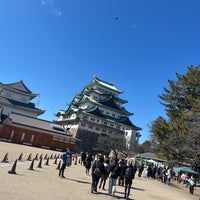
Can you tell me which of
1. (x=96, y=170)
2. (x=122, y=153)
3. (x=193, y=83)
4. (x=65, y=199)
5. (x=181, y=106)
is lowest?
(x=65, y=199)

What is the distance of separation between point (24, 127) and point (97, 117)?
20.7 metres

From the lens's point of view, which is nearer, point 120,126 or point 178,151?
point 178,151

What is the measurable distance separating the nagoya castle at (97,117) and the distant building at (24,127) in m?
6.21

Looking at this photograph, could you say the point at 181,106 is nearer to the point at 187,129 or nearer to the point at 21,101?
the point at 187,129

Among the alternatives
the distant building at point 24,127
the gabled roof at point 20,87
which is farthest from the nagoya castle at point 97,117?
the gabled roof at point 20,87

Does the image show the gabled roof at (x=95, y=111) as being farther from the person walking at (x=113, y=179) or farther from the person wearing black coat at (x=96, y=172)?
the person wearing black coat at (x=96, y=172)

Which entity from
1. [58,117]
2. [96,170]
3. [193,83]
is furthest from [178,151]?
[58,117]

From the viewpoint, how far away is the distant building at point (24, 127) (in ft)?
149

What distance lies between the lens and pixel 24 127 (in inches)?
1829

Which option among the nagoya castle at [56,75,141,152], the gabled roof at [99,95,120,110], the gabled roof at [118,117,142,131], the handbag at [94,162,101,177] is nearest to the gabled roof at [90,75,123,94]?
the nagoya castle at [56,75,141,152]

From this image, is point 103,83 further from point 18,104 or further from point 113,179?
point 113,179

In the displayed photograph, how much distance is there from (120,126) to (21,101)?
28.3 metres

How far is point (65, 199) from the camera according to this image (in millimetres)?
8297

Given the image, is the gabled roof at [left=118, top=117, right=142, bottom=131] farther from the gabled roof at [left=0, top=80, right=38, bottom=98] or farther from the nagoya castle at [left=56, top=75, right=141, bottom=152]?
the gabled roof at [left=0, top=80, right=38, bottom=98]
